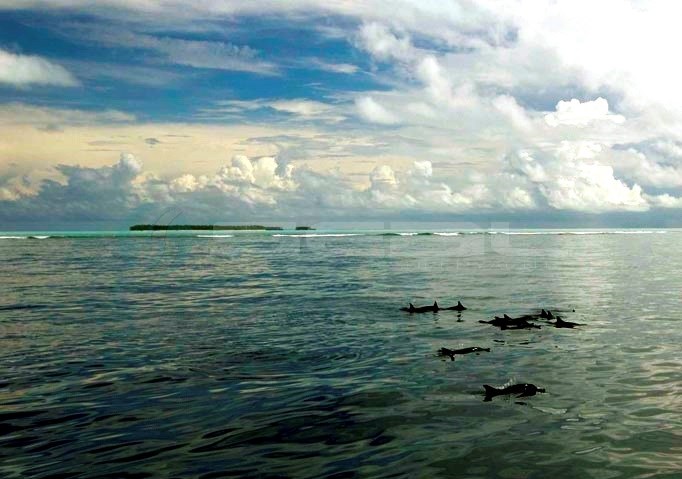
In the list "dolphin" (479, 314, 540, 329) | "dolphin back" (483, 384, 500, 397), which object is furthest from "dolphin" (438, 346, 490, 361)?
"dolphin" (479, 314, 540, 329)

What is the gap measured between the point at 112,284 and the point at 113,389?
35248mm

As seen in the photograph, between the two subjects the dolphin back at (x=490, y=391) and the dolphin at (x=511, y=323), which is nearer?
the dolphin back at (x=490, y=391)

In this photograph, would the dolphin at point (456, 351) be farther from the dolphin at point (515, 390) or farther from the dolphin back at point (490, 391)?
the dolphin back at point (490, 391)

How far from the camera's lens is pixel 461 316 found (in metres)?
31.8

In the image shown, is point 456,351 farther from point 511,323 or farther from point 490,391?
point 511,323

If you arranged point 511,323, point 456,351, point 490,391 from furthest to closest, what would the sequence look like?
point 511,323 → point 456,351 → point 490,391

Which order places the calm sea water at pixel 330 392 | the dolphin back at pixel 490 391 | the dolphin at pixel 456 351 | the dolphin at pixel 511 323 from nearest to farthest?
the calm sea water at pixel 330 392 → the dolphin back at pixel 490 391 → the dolphin at pixel 456 351 → the dolphin at pixel 511 323

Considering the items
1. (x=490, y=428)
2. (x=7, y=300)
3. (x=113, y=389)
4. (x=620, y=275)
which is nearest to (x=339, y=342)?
(x=113, y=389)

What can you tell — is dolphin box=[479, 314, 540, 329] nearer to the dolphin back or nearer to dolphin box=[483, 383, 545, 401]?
dolphin box=[483, 383, 545, 401]

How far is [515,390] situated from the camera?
16812 mm

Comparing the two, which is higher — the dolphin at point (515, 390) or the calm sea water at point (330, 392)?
the dolphin at point (515, 390)

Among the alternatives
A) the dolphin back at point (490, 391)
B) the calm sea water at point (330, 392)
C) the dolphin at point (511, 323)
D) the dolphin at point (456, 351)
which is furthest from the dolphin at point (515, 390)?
the dolphin at point (511, 323)

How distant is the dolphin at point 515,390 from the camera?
16469 millimetres

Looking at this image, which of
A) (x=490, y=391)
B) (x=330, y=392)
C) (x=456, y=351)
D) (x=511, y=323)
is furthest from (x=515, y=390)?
(x=511, y=323)
